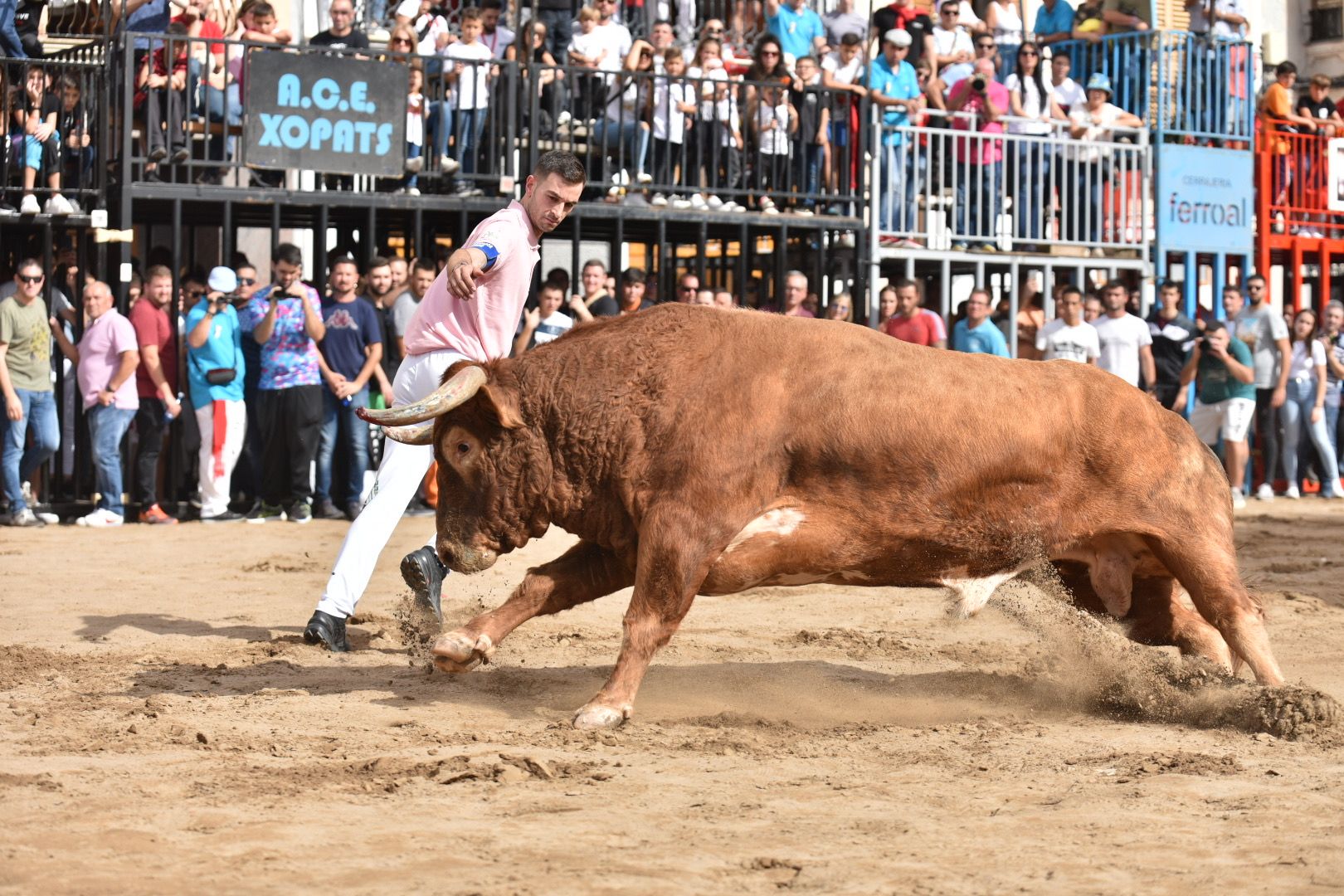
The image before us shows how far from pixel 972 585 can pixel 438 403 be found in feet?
6.52

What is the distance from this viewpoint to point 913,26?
57.4ft

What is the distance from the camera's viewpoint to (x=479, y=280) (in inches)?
280

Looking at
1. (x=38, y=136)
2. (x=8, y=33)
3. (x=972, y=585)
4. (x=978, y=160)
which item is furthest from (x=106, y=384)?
(x=972, y=585)

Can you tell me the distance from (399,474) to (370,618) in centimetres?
137

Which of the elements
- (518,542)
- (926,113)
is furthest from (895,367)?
(926,113)

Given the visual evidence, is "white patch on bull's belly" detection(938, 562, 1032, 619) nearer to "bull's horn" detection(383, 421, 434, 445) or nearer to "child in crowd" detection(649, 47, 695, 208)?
"bull's horn" detection(383, 421, 434, 445)

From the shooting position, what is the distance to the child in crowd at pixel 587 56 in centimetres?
1502

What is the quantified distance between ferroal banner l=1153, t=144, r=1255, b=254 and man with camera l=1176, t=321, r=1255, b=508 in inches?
98.8

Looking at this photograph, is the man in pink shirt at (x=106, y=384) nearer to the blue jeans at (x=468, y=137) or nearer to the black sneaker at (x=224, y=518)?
the black sneaker at (x=224, y=518)

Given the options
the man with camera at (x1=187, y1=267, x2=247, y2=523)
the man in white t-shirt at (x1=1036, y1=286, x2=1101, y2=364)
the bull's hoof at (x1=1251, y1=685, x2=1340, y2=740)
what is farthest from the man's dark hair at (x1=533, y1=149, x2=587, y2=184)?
the man in white t-shirt at (x1=1036, y1=286, x2=1101, y2=364)

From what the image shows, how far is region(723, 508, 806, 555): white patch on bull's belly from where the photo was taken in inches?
238

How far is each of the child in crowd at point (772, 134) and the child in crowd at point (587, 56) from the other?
4.46 ft

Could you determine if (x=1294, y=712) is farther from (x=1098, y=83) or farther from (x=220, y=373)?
(x=1098, y=83)

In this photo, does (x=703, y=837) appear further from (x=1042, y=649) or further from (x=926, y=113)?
(x=926, y=113)
